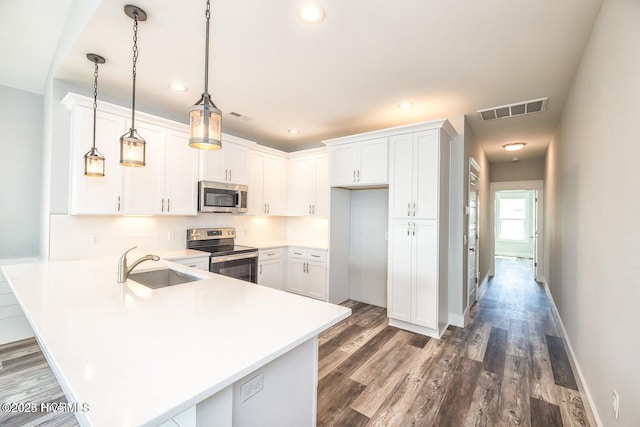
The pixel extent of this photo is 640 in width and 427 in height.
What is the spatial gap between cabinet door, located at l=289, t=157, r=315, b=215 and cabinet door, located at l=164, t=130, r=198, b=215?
1656mm

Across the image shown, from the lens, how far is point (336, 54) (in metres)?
2.29

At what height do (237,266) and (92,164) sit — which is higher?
(92,164)

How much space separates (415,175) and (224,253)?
2565 millimetres

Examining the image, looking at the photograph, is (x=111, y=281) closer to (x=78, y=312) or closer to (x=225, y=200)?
(x=78, y=312)

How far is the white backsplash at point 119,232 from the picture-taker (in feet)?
9.41

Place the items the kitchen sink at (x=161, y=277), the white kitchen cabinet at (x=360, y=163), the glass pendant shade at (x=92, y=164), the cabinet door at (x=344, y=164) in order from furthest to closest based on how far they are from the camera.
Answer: the cabinet door at (x=344, y=164) → the white kitchen cabinet at (x=360, y=163) → the glass pendant shade at (x=92, y=164) → the kitchen sink at (x=161, y=277)

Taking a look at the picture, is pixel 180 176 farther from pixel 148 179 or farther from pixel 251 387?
Result: pixel 251 387

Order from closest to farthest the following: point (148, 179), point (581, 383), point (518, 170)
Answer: point (581, 383), point (148, 179), point (518, 170)

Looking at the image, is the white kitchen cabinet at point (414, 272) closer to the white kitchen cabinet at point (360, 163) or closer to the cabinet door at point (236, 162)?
the white kitchen cabinet at point (360, 163)

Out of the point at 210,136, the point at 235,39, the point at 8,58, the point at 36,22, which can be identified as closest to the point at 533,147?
the point at 235,39

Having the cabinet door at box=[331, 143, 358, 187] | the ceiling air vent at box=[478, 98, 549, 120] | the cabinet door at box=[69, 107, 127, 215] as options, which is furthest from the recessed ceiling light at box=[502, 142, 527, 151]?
the cabinet door at box=[69, 107, 127, 215]

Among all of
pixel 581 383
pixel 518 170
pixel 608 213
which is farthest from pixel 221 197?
pixel 518 170

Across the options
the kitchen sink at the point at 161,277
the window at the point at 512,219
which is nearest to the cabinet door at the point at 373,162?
the kitchen sink at the point at 161,277

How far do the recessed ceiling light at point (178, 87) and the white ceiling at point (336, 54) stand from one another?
0.23ft
